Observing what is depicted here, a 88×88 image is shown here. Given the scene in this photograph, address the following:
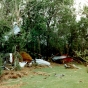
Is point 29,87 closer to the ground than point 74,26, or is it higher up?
closer to the ground

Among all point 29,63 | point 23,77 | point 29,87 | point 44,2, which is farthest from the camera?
point 44,2

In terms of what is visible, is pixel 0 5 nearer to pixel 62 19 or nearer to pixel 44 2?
pixel 44 2

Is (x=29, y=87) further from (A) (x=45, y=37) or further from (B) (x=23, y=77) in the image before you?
(A) (x=45, y=37)

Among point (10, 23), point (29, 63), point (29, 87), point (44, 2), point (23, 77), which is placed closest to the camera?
point (29, 87)

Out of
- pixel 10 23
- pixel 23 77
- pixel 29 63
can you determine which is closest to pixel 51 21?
pixel 29 63

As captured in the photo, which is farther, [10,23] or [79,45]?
[79,45]

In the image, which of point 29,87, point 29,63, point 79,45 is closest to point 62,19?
point 79,45

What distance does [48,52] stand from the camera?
62.6ft

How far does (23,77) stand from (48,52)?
765 cm

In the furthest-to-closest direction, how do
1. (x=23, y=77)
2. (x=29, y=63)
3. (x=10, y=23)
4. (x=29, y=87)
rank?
(x=29, y=63)
(x=10, y=23)
(x=23, y=77)
(x=29, y=87)

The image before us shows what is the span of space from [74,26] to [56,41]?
1657 millimetres

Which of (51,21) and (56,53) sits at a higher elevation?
(51,21)

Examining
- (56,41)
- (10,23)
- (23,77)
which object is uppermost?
(10,23)

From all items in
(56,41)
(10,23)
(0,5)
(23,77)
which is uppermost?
(0,5)
